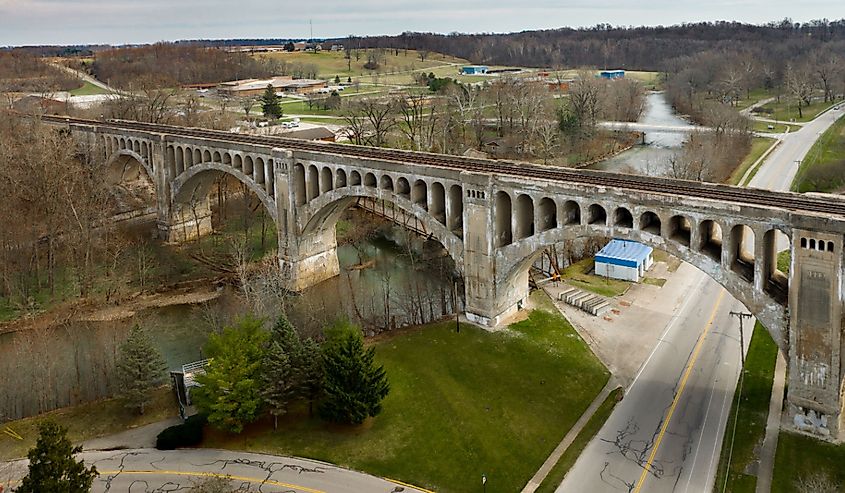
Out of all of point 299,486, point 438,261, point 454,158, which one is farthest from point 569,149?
point 299,486

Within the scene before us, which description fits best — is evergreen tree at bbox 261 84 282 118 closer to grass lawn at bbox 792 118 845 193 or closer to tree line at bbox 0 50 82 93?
tree line at bbox 0 50 82 93

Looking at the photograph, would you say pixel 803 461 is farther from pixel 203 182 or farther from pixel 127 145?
pixel 127 145

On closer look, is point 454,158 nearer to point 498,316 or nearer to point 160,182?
point 498,316

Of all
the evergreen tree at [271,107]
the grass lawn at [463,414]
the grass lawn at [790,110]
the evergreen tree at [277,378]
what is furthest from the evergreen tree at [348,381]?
the grass lawn at [790,110]

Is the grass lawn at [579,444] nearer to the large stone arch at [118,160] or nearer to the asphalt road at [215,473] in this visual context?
the asphalt road at [215,473]

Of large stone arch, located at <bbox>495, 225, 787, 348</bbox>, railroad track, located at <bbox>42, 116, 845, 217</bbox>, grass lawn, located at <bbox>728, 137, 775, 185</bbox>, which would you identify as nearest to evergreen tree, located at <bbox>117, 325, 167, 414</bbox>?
large stone arch, located at <bbox>495, 225, 787, 348</bbox>

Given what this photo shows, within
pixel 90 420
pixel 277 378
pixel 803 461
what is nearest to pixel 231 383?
pixel 277 378
